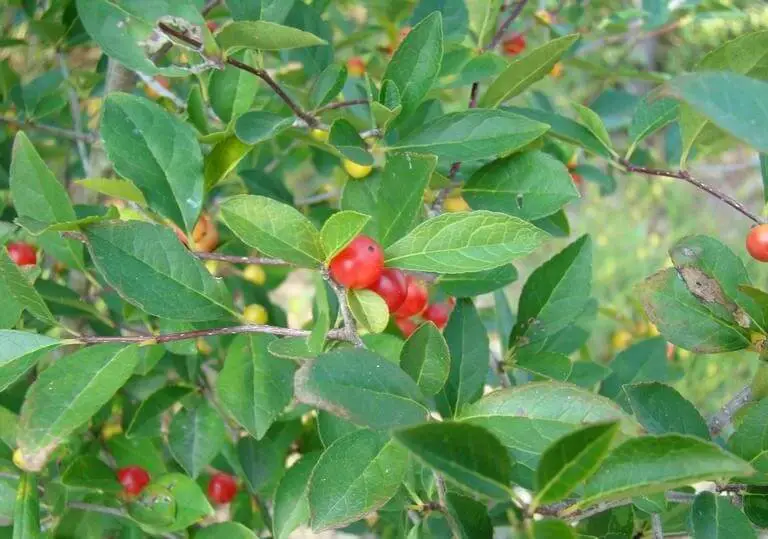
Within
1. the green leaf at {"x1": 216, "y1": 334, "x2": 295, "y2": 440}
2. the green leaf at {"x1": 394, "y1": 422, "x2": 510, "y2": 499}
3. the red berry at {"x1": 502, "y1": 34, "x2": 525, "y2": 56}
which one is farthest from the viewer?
the red berry at {"x1": 502, "y1": 34, "x2": 525, "y2": 56}

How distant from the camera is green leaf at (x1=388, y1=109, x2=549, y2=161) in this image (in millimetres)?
772

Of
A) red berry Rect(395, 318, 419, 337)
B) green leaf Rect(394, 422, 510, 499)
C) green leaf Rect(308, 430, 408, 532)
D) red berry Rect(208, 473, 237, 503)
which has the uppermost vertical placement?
green leaf Rect(394, 422, 510, 499)

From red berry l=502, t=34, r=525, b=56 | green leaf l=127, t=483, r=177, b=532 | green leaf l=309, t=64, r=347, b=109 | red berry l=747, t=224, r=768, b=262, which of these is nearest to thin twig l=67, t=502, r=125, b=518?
green leaf l=127, t=483, r=177, b=532

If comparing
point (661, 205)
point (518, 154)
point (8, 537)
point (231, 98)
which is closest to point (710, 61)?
point (518, 154)

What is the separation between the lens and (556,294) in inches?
37.0

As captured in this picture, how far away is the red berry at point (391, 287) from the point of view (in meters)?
0.72

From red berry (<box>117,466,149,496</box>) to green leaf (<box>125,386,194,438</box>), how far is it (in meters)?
0.06

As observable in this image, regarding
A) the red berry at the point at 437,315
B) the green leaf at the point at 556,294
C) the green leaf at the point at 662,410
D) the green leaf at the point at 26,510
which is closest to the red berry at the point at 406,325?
the red berry at the point at 437,315

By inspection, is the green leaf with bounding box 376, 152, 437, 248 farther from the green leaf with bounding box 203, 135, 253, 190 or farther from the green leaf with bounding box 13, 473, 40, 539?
the green leaf with bounding box 13, 473, 40, 539

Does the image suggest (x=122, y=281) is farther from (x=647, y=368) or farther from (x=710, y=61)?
(x=647, y=368)

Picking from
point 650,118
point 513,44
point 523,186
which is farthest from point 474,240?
point 513,44

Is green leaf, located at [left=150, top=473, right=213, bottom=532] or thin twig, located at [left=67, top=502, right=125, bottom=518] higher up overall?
green leaf, located at [left=150, top=473, right=213, bottom=532]

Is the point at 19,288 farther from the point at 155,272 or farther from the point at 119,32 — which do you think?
the point at 119,32

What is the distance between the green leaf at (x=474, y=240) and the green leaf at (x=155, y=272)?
0.71ft
